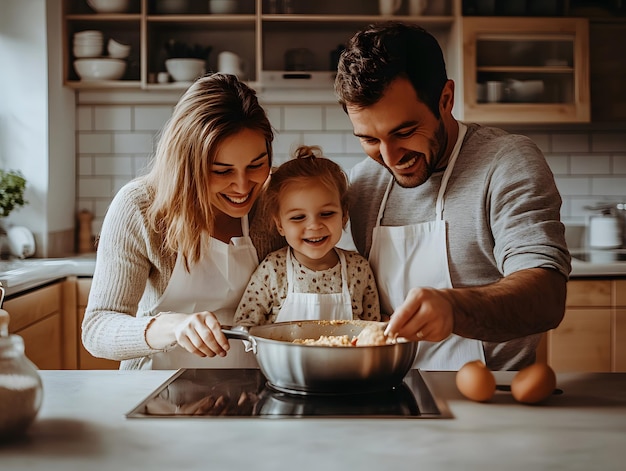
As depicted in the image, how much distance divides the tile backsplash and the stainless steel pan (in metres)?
2.78

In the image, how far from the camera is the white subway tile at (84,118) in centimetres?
406

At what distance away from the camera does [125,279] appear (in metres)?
1.81

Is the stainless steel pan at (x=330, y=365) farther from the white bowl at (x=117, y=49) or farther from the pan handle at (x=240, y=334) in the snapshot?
the white bowl at (x=117, y=49)

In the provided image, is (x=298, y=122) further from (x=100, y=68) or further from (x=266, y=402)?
(x=266, y=402)

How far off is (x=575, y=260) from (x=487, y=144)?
1.64 meters

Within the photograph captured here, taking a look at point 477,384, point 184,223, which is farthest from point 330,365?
point 184,223

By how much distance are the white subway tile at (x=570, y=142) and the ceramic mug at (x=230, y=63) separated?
1.68 metres

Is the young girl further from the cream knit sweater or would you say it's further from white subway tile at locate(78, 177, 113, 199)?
white subway tile at locate(78, 177, 113, 199)

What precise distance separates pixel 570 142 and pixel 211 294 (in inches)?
108

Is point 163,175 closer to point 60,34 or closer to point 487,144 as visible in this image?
point 487,144

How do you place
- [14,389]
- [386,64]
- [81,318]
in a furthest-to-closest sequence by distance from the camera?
[81,318]
[386,64]
[14,389]

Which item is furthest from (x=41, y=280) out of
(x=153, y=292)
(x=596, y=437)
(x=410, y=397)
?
(x=596, y=437)

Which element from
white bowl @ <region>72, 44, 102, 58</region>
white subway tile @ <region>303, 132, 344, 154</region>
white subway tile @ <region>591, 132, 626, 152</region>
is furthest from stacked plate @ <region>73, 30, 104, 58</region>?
white subway tile @ <region>591, 132, 626, 152</region>

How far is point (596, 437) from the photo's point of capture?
1132 mm
